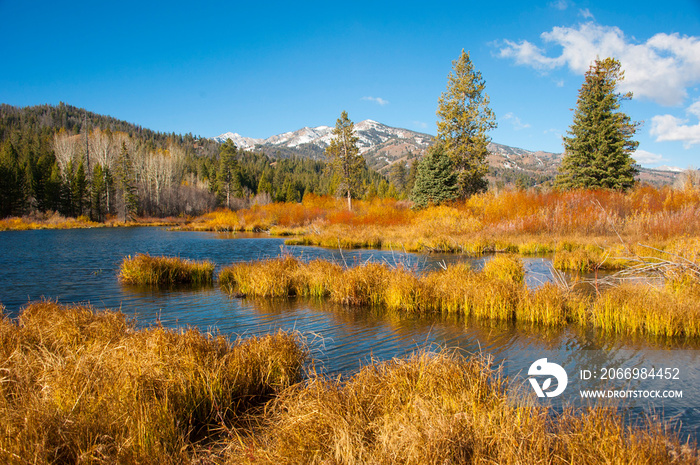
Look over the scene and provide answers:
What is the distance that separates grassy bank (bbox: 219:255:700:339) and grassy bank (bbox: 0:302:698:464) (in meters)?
4.50

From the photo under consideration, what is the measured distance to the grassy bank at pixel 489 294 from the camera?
7152mm

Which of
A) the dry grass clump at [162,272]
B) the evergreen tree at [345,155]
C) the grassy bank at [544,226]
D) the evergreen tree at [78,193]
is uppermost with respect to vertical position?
the evergreen tree at [345,155]

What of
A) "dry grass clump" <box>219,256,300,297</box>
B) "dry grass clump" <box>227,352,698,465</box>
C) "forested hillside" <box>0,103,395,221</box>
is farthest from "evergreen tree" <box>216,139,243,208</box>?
"dry grass clump" <box>227,352,698,465</box>

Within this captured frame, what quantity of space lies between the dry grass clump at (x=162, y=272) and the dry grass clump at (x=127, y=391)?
669 cm

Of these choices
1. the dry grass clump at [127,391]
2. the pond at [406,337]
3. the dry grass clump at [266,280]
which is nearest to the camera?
the dry grass clump at [127,391]

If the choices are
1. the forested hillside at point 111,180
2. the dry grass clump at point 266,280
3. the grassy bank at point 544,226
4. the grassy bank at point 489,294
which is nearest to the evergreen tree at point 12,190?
the forested hillside at point 111,180

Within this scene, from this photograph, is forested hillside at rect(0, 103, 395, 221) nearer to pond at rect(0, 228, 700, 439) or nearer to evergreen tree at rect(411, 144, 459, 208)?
evergreen tree at rect(411, 144, 459, 208)

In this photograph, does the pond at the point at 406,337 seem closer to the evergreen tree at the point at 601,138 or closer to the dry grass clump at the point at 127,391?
the dry grass clump at the point at 127,391

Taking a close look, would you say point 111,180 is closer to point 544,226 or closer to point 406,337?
point 544,226

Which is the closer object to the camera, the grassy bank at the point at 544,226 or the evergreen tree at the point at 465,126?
the grassy bank at the point at 544,226

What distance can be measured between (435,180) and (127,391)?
97.9 feet

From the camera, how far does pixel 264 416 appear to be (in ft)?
12.3

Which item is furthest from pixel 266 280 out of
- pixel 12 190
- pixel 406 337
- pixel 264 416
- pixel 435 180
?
pixel 12 190

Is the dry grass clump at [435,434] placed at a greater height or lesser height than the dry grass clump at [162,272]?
greater
